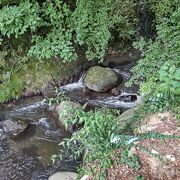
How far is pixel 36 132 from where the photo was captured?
21.5ft

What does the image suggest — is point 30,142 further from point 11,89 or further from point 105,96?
point 105,96

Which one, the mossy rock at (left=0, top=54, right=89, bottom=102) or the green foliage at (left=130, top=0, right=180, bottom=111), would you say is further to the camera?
the mossy rock at (left=0, top=54, right=89, bottom=102)

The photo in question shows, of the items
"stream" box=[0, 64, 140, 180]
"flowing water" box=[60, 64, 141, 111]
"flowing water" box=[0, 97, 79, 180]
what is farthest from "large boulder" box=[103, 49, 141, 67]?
"flowing water" box=[0, 97, 79, 180]

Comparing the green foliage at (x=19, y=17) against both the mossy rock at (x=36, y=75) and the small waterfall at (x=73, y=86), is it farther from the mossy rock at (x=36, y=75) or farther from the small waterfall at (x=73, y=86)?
the small waterfall at (x=73, y=86)

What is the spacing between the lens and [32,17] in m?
7.17

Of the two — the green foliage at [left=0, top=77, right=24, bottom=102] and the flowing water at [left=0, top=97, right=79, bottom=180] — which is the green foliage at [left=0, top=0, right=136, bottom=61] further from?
the flowing water at [left=0, top=97, right=79, bottom=180]

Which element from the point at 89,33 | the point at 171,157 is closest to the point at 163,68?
the point at 171,157

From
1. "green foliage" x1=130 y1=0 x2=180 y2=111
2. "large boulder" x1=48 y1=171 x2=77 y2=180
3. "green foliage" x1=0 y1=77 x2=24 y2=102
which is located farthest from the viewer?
"green foliage" x1=0 y1=77 x2=24 y2=102

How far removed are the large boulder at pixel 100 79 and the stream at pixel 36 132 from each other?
0.49ft

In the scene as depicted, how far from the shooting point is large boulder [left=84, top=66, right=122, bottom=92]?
781 centimetres

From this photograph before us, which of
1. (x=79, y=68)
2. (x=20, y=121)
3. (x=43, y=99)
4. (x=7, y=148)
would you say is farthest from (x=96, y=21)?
(x=7, y=148)

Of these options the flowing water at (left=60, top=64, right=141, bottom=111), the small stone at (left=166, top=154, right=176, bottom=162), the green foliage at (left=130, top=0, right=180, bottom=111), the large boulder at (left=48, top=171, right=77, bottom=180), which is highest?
the green foliage at (left=130, top=0, right=180, bottom=111)

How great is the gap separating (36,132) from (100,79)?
2.17 m

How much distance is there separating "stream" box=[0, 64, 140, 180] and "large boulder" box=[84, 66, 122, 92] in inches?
5.9
